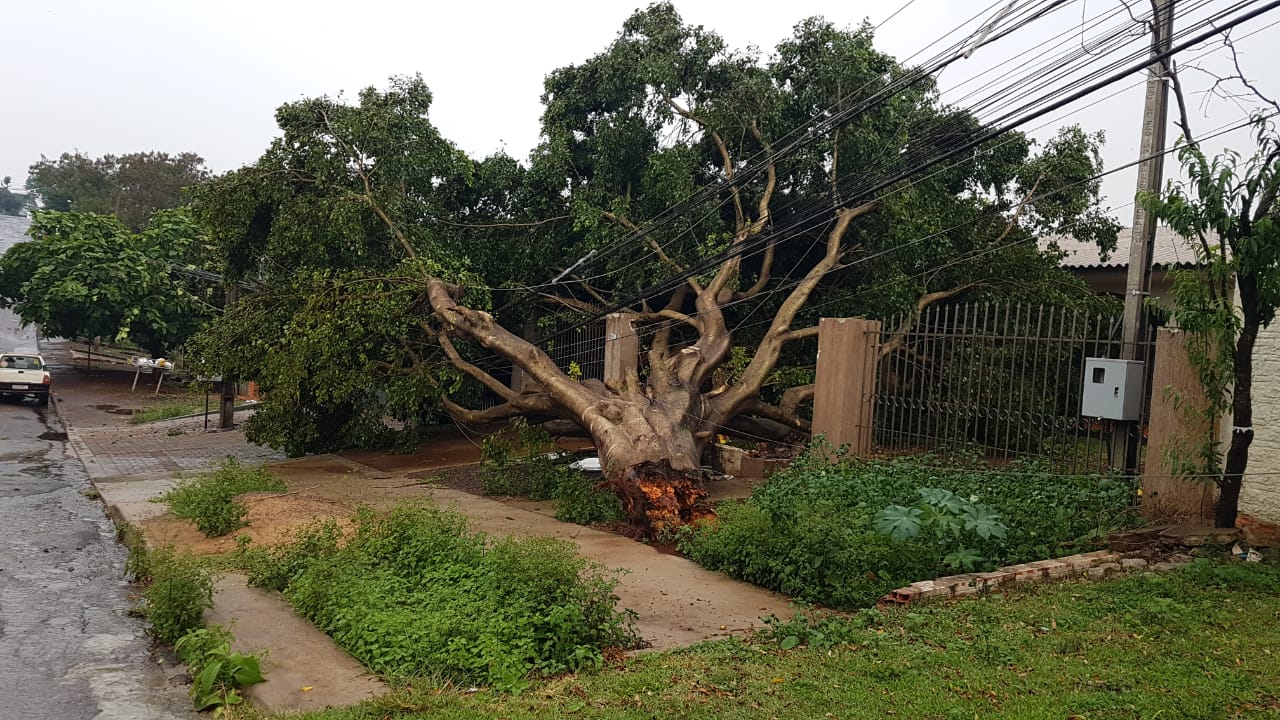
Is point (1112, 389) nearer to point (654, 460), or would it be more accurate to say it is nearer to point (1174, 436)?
point (1174, 436)

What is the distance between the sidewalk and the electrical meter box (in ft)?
12.8

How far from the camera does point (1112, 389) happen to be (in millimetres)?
8734

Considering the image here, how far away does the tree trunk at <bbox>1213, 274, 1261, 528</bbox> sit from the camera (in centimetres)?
744

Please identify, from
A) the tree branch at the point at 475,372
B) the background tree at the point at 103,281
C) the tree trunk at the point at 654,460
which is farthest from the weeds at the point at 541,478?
the background tree at the point at 103,281

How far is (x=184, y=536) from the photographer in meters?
10.3

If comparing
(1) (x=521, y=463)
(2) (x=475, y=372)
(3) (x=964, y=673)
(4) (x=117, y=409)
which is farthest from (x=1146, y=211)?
(4) (x=117, y=409)

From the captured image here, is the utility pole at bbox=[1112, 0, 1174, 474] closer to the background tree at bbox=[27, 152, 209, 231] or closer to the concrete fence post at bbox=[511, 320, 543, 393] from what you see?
the concrete fence post at bbox=[511, 320, 543, 393]

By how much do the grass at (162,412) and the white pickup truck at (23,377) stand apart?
289cm

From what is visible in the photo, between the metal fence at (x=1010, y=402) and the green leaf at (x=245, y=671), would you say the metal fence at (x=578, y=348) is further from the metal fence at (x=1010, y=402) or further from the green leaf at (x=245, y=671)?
the green leaf at (x=245, y=671)

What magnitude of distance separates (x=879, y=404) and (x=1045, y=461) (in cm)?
227

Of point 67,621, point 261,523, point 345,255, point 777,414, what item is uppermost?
point 345,255

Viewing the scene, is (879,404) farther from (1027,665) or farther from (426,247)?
(426,247)

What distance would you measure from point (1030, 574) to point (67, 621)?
24.8 ft

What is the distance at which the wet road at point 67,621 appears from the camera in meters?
5.70
